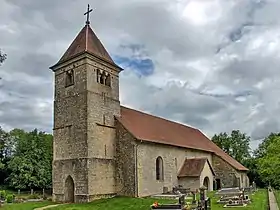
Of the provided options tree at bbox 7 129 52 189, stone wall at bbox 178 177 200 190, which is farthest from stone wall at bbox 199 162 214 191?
tree at bbox 7 129 52 189

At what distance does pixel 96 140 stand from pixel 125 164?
11.8 feet

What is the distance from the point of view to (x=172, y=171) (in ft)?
124

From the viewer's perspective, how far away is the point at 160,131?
1580 inches

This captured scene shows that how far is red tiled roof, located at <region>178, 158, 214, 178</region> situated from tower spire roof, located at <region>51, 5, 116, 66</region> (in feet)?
46.1

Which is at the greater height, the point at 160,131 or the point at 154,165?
the point at 160,131

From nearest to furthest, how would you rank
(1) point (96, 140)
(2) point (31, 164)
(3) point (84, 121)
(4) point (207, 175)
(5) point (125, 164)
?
(3) point (84, 121)
(1) point (96, 140)
(5) point (125, 164)
(4) point (207, 175)
(2) point (31, 164)

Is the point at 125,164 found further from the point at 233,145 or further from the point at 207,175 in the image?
the point at 233,145

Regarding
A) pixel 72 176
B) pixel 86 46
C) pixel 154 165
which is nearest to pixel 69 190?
pixel 72 176

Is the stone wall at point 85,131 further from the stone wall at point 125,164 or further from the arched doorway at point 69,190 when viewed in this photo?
the stone wall at point 125,164

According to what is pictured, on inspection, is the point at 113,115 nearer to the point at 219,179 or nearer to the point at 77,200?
the point at 77,200

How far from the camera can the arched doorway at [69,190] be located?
32.7 meters

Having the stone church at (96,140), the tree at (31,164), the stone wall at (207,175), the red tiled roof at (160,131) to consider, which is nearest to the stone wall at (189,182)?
the stone church at (96,140)

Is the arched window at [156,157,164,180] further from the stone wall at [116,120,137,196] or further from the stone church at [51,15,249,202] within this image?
the stone wall at [116,120,137,196]

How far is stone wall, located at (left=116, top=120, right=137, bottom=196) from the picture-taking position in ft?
106
